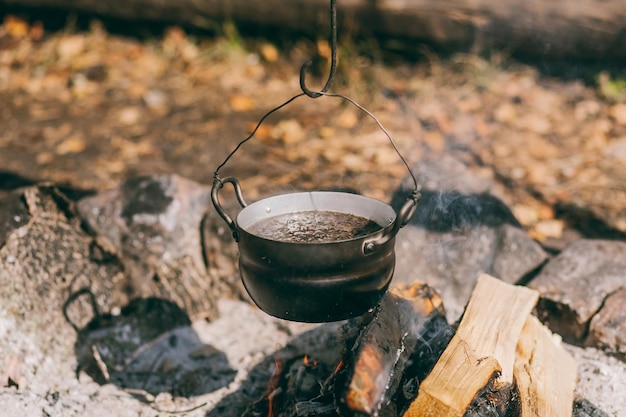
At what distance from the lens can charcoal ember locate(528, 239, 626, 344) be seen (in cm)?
354

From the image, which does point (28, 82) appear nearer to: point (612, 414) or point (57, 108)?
point (57, 108)

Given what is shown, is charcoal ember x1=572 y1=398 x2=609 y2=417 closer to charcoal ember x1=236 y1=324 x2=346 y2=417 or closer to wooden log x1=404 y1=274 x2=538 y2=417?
wooden log x1=404 y1=274 x2=538 y2=417

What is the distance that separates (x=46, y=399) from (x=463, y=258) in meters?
2.50

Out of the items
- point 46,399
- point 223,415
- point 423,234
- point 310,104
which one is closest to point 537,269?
point 423,234

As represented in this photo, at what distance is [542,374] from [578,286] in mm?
876

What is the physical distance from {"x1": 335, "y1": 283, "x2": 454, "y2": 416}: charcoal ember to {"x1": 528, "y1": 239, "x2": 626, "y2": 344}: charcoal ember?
817 mm

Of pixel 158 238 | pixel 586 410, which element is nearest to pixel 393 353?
pixel 586 410

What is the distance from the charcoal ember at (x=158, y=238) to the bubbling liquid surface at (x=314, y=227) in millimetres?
1324

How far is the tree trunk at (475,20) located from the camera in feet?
20.9

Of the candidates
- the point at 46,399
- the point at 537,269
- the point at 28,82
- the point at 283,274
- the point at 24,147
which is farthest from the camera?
the point at 28,82

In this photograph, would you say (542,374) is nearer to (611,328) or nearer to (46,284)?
(611,328)

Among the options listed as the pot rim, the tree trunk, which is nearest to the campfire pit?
the pot rim

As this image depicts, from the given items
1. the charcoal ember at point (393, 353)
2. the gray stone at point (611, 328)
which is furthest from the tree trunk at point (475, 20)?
the charcoal ember at point (393, 353)

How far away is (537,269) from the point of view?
3.98m
